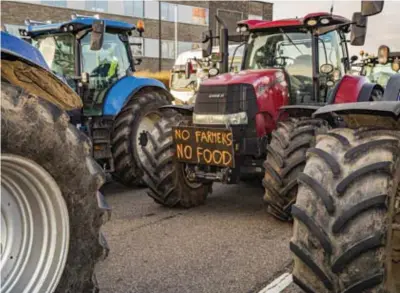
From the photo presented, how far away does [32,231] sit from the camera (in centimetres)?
251

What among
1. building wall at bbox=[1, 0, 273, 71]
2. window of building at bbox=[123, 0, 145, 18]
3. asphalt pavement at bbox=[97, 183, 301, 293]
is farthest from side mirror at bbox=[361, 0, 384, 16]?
window of building at bbox=[123, 0, 145, 18]

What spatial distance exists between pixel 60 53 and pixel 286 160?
166 inches

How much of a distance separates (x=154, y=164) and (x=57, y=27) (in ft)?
9.53

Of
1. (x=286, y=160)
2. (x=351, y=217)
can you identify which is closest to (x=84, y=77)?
(x=286, y=160)

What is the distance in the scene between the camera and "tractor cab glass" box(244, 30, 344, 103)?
21.0 ft

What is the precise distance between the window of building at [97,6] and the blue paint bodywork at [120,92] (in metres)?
20.3

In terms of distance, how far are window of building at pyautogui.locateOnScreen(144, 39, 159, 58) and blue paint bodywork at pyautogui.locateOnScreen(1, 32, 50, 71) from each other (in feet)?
120

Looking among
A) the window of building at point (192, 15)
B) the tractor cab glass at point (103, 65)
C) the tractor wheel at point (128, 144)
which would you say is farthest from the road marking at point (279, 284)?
the window of building at point (192, 15)

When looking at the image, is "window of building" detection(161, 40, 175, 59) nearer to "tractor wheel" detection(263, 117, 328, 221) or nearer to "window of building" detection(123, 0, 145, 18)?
"window of building" detection(123, 0, 145, 18)

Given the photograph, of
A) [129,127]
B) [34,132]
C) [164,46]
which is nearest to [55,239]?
[34,132]

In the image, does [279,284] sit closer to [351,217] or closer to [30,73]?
[351,217]

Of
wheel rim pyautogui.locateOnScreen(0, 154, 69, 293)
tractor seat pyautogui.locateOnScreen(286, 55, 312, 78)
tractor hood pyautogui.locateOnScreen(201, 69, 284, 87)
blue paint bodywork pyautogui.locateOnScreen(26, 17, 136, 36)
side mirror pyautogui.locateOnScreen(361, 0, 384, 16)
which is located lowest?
wheel rim pyautogui.locateOnScreen(0, 154, 69, 293)

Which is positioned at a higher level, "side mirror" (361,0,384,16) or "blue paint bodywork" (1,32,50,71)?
"side mirror" (361,0,384,16)

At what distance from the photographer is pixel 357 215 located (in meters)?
2.62
